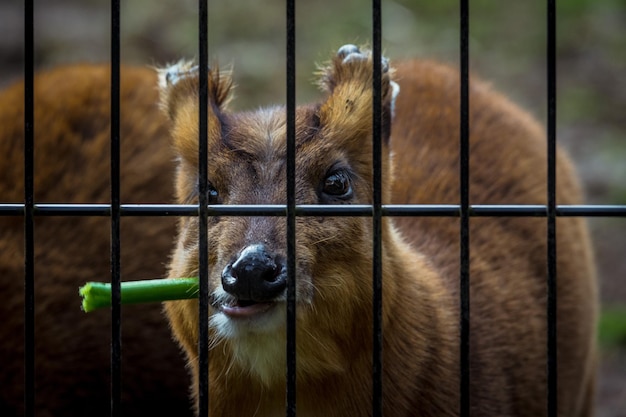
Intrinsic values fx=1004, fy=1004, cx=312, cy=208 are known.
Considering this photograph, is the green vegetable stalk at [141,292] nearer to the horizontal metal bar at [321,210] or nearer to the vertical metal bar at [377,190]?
the horizontal metal bar at [321,210]

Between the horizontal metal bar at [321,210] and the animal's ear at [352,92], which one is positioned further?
the animal's ear at [352,92]

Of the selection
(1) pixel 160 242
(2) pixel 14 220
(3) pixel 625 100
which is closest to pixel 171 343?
(1) pixel 160 242

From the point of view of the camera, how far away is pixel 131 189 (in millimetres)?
5566

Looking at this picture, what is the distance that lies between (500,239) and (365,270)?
1.57 m

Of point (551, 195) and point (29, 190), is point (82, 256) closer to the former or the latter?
point (29, 190)

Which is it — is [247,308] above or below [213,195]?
below

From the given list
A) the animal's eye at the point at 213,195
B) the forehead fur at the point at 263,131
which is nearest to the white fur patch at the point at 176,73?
the forehead fur at the point at 263,131

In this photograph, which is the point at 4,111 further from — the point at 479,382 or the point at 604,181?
the point at 604,181

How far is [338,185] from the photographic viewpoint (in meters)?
3.83

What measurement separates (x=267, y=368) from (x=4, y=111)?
301 centimetres

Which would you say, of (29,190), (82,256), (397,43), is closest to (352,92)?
(29,190)

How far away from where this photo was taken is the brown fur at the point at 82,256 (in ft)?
16.8

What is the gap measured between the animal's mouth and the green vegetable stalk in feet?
0.62

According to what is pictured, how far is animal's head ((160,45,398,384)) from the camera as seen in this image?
3326 millimetres
